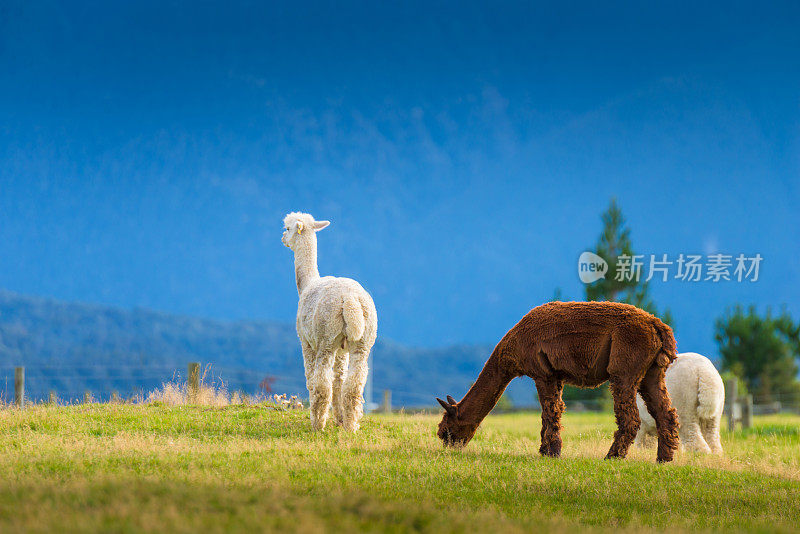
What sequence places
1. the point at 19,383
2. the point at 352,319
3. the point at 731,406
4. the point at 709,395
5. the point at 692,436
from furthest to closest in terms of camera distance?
the point at 731,406 → the point at 19,383 → the point at 692,436 → the point at 709,395 → the point at 352,319

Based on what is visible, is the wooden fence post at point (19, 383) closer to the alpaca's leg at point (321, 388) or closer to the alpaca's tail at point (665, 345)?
the alpaca's leg at point (321, 388)

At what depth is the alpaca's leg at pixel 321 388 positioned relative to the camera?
15.2 metres

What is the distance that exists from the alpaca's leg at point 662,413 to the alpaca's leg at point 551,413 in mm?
1555

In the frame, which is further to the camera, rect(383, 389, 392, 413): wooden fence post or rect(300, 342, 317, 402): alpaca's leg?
rect(383, 389, 392, 413): wooden fence post

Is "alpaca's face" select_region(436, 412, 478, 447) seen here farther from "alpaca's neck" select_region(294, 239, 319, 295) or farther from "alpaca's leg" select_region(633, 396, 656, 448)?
"alpaca's neck" select_region(294, 239, 319, 295)

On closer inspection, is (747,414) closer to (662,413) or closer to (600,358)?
(662,413)

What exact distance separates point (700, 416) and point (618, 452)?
12.9ft

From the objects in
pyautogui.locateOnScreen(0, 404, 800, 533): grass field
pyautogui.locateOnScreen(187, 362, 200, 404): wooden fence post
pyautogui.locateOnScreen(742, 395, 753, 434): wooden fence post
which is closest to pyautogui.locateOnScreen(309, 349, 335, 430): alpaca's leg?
pyautogui.locateOnScreen(0, 404, 800, 533): grass field

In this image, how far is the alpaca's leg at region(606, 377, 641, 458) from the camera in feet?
41.8

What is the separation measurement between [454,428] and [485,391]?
93 cm

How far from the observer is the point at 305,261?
17.5 metres

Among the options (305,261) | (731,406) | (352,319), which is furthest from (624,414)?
(731,406)

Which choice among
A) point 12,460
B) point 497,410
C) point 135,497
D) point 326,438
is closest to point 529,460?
point 326,438

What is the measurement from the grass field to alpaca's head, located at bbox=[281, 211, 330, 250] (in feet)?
14.0
